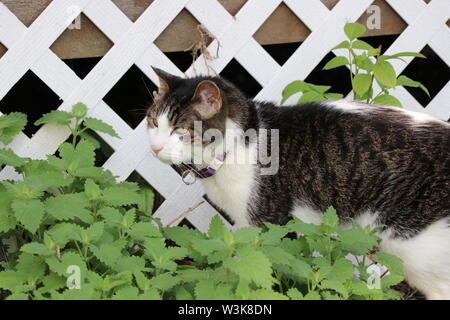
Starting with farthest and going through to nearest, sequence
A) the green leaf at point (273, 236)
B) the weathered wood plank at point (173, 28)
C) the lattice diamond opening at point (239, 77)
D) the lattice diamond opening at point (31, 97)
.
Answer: the lattice diamond opening at point (239, 77)
the lattice diamond opening at point (31, 97)
the weathered wood plank at point (173, 28)
the green leaf at point (273, 236)

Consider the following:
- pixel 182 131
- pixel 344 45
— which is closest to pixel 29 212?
pixel 182 131

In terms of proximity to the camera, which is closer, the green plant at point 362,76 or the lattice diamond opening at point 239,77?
A: the green plant at point 362,76

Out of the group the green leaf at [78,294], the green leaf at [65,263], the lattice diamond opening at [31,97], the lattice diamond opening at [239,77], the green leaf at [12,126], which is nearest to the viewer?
the green leaf at [78,294]

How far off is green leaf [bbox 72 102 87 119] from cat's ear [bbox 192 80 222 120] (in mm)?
524

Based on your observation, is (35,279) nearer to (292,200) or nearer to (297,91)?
(292,200)

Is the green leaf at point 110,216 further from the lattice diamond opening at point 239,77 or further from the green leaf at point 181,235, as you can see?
the lattice diamond opening at point 239,77

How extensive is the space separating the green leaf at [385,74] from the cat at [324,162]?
0.72 feet

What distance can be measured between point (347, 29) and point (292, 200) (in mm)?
748

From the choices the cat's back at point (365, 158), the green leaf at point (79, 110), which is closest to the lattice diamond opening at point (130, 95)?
the green leaf at point (79, 110)

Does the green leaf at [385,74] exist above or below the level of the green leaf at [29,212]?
above

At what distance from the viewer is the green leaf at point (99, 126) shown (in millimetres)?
2514

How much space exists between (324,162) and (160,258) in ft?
2.39
